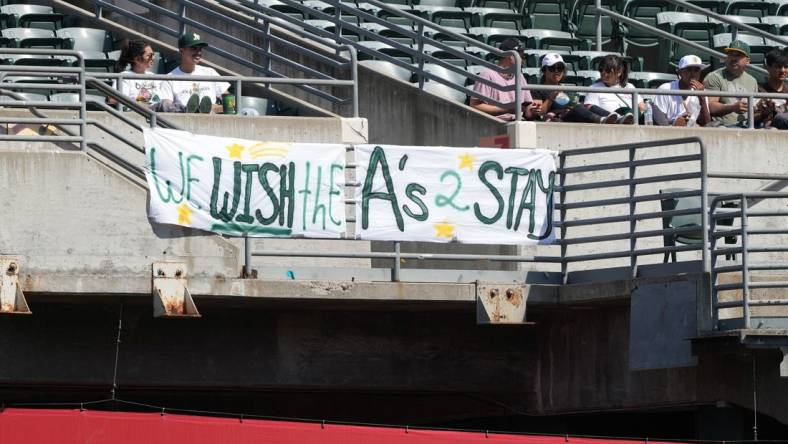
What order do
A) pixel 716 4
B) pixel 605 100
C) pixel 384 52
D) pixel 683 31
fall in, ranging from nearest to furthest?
pixel 605 100 → pixel 384 52 → pixel 683 31 → pixel 716 4

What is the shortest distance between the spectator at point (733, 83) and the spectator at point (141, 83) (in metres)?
5.44

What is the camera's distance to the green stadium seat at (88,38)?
1906 centimetres

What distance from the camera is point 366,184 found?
1530cm

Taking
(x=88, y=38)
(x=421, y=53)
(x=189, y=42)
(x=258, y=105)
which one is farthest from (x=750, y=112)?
(x=88, y=38)

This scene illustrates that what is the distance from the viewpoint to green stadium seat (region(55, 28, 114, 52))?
750 inches

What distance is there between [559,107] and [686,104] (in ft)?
4.64

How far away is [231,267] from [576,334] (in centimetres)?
318

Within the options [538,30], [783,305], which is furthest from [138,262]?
[538,30]

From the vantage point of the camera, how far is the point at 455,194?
50.7 ft

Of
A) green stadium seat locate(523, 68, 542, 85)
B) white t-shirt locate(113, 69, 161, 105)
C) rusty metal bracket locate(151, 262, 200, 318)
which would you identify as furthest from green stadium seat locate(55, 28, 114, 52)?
rusty metal bracket locate(151, 262, 200, 318)

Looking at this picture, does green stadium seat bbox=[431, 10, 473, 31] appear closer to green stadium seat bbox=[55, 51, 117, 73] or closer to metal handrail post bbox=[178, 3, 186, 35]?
metal handrail post bbox=[178, 3, 186, 35]

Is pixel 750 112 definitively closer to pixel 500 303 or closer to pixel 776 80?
pixel 776 80

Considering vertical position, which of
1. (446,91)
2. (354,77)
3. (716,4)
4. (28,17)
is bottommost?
(354,77)

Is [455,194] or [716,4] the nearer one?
[455,194]
